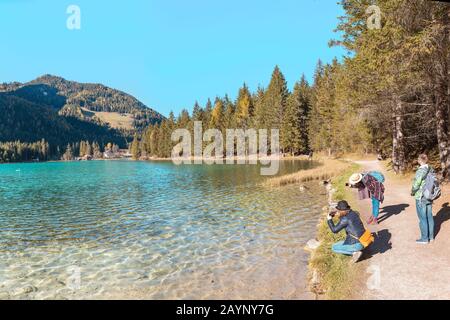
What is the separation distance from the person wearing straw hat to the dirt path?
0.58 metres

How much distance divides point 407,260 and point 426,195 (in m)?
2.23

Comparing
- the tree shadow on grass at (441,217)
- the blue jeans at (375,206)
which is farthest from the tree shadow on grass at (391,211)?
the tree shadow on grass at (441,217)

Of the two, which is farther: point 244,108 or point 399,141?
point 244,108

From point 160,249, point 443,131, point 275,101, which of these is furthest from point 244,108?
point 160,249

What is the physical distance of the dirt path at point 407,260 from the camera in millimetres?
7523

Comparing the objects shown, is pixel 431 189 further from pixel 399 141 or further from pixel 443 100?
pixel 399 141

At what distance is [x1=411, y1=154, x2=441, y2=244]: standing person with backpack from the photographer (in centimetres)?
1015

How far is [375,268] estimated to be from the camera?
351 inches

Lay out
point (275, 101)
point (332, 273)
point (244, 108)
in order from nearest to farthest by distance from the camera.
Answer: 1. point (332, 273)
2. point (275, 101)
3. point (244, 108)

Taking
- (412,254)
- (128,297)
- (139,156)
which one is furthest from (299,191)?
(139,156)

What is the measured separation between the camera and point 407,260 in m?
9.28

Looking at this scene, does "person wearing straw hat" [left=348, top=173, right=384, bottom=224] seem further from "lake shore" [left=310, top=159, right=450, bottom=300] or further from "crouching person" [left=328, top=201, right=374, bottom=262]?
"crouching person" [left=328, top=201, right=374, bottom=262]

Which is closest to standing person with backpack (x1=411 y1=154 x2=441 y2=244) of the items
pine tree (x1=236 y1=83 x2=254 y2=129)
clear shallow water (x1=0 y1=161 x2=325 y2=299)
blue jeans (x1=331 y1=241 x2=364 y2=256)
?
blue jeans (x1=331 y1=241 x2=364 y2=256)

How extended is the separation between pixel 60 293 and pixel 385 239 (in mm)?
10877
